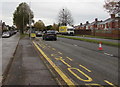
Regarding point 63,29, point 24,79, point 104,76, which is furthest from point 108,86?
point 63,29

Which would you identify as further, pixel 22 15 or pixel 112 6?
pixel 22 15

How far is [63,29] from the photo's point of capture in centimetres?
5753

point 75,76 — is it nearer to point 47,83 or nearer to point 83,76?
point 83,76

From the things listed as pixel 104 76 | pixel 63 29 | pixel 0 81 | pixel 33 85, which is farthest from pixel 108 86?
pixel 63 29

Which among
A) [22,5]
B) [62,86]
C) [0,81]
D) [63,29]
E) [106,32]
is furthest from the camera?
[22,5]

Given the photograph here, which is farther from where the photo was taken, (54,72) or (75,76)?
(54,72)

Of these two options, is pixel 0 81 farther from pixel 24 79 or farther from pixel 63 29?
pixel 63 29

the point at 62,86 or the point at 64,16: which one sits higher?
the point at 64,16

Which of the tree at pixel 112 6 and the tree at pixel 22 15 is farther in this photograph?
the tree at pixel 22 15

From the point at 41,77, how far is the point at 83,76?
4.89 feet

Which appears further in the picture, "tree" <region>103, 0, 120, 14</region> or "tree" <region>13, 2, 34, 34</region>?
"tree" <region>13, 2, 34, 34</region>

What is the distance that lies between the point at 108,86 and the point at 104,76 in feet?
3.73

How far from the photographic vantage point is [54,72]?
679 cm

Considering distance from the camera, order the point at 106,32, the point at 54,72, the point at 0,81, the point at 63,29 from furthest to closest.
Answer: the point at 63,29, the point at 106,32, the point at 54,72, the point at 0,81
